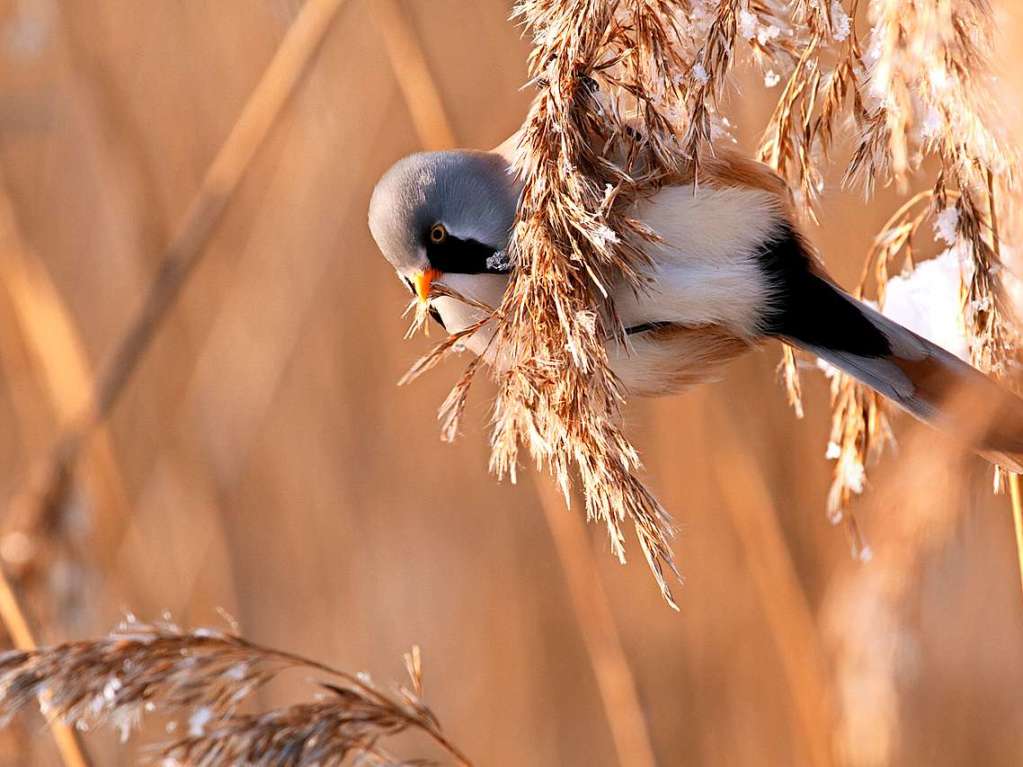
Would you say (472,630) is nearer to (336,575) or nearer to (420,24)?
(336,575)

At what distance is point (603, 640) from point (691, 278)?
74 centimetres

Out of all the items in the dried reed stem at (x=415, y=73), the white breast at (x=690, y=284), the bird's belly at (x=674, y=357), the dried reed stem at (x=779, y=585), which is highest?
the dried reed stem at (x=415, y=73)

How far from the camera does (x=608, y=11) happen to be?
0.93 metres

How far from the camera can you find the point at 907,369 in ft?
3.19

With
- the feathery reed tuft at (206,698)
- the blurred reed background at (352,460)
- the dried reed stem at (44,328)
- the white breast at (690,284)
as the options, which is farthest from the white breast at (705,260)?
the dried reed stem at (44,328)

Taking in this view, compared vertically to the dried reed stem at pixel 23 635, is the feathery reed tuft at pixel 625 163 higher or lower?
higher

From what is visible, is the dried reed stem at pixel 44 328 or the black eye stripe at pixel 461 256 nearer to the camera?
the black eye stripe at pixel 461 256

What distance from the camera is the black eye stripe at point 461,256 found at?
1.13 metres

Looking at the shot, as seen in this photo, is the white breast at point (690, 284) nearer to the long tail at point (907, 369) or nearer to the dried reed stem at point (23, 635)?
the long tail at point (907, 369)

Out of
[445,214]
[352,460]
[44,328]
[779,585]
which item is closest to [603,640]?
[779,585]

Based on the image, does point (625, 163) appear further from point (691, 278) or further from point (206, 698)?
point (206, 698)

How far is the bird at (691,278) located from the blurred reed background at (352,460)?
0.48m

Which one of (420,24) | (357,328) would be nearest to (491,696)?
(357,328)

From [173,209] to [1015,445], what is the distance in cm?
236
